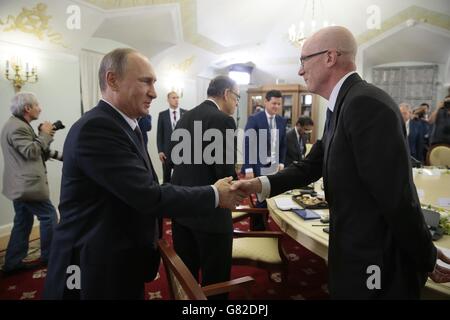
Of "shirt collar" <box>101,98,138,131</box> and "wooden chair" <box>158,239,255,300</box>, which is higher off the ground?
"shirt collar" <box>101,98,138,131</box>

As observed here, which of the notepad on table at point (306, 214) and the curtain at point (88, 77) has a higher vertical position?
the curtain at point (88, 77)

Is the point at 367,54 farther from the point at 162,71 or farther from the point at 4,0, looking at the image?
the point at 4,0

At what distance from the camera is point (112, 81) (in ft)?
3.89

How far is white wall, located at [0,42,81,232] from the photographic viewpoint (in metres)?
3.24

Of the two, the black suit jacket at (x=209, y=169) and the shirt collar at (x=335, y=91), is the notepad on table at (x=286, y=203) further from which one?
the shirt collar at (x=335, y=91)

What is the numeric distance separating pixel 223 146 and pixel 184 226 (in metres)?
0.57

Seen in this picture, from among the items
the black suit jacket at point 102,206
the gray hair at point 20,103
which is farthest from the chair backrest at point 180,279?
the gray hair at point 20,103

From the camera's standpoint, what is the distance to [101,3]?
3.52 metres

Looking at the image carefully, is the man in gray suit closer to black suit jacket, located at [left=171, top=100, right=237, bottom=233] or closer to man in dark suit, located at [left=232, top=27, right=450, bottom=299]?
black suit jacket, located at [left=171, top=100, right=237, bottom=233]

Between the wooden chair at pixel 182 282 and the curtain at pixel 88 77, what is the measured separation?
361 cm

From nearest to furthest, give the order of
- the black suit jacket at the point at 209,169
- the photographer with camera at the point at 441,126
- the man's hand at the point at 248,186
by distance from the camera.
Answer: the man's hand at the point at 248,186, the black suit jacket at the point at 209,169, the photographer with camera at the point at 441,126

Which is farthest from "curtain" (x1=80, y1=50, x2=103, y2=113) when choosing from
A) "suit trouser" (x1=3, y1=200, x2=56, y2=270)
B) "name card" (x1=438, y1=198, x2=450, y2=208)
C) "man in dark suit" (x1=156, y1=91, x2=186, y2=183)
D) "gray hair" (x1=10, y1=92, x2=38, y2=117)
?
"name card" (x1=438, y1=198, x2=450, y2=208)

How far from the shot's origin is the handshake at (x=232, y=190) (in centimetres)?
132

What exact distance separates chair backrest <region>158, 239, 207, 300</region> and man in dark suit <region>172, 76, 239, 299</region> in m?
0.50
